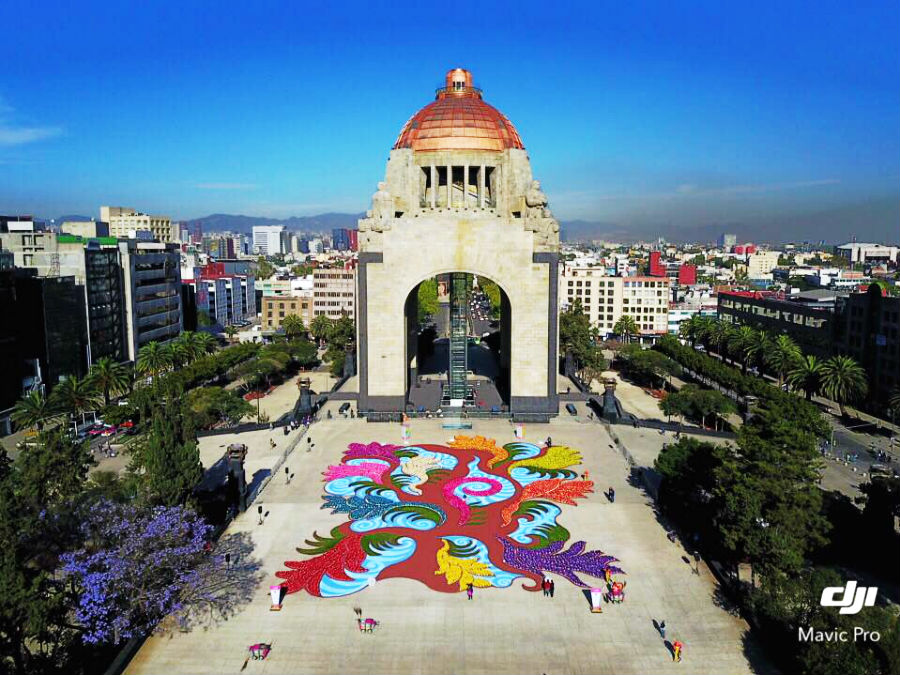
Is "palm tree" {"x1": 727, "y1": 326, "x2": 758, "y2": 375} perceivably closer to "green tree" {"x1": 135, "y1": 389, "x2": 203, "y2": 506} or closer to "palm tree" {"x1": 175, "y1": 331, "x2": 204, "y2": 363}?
"palm tree" {"x1": 175, "y1": 331, "x2": 204, "y2": 363}

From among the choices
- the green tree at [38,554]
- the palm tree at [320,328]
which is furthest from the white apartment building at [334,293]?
the green tree at [38,554]

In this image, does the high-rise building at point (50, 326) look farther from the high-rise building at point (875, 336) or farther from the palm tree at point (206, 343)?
the high-rise building at point (875, 336)

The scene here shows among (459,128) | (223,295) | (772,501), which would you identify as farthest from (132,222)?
(772,501)

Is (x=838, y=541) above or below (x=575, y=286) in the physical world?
below

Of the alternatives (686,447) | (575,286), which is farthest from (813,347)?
(686,447)

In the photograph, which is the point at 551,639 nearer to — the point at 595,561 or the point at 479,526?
the point at 595,561

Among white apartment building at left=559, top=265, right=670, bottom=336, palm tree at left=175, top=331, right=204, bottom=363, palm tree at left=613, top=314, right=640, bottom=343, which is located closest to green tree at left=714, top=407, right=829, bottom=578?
palm tree at left=175, top=331, right=204, bottom=363

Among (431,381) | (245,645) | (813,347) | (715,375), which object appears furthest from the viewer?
(813,347)
